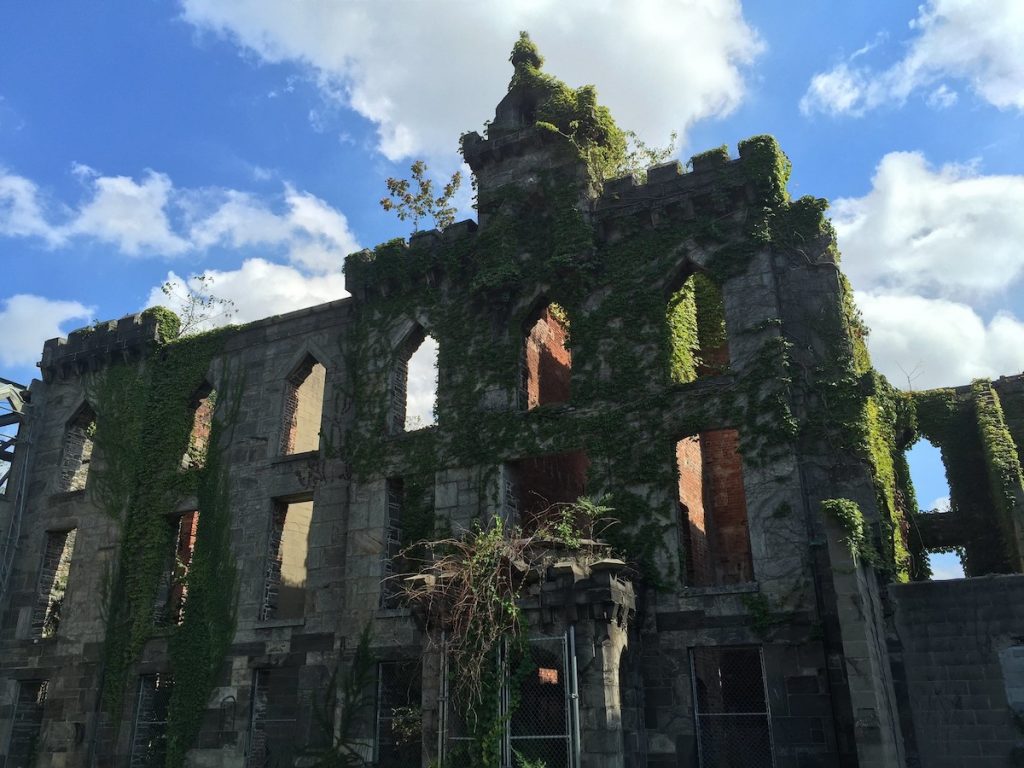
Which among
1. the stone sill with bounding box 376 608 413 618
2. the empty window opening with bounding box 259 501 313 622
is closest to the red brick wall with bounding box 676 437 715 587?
the stone sill with bounding box 376 608 413 618

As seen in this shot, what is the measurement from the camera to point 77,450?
23.8 m

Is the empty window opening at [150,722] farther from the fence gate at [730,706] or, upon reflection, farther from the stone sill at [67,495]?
the fence gate at [730,706]

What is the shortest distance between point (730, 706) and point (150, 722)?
41.9 ft

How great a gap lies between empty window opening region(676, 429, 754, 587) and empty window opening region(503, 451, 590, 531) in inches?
93.8

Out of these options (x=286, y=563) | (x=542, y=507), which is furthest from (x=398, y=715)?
(x=286, y=563)

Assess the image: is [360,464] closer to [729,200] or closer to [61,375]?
[729,200]

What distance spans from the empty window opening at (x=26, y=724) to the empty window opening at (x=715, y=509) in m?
15.3

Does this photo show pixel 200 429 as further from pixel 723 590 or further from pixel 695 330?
pixel 723 590

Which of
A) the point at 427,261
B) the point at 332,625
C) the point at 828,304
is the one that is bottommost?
the point at 332,625

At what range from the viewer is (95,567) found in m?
21.0

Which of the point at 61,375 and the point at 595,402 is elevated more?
the point at 61,375

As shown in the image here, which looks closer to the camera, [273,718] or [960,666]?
[960,666]

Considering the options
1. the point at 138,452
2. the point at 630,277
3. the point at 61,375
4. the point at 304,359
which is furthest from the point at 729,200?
the point at 61,375

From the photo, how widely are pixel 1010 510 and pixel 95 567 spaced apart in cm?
2157
